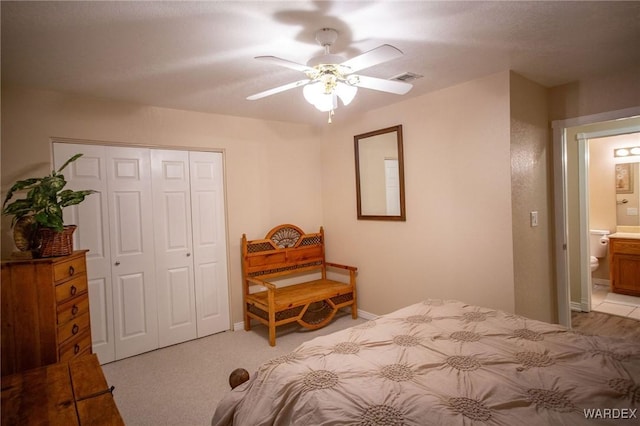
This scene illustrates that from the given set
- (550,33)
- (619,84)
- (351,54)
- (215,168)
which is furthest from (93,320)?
(619,84)

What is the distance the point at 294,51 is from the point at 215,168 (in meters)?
1.94

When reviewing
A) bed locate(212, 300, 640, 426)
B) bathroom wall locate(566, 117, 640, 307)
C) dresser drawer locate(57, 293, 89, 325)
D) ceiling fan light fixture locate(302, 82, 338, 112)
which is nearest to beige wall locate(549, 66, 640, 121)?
bathroom wall locate(566, 117, 640, 307)

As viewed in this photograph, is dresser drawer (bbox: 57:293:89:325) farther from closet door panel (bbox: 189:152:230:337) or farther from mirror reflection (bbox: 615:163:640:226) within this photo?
mirror reflection (bbox: 615:163:640:226)

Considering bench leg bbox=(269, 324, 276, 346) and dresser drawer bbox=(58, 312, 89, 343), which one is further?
bench leg bbox=(269, 324, 276, 346)

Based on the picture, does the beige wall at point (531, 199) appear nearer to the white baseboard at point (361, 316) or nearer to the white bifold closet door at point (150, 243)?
the white baseboard at point (361, 316)

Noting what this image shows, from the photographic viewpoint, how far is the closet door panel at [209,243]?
369cm

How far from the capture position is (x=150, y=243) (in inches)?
134

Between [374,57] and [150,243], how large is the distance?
282 cm

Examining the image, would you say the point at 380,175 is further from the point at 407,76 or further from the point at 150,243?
the point at 150,243

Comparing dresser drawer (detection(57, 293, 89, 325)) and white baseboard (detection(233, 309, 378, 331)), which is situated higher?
dresser drawer (detection(57, 293, 89, 325))

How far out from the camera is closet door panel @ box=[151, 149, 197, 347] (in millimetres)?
3463

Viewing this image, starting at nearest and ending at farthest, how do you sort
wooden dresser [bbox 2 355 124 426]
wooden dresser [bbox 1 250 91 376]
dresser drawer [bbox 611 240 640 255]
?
1. wooden dresser [bbox 2 355 124 426]
2. wooden dresser [bbox 1 250 91 376]
3. dresser drawer [bbox 611 240 640 255]

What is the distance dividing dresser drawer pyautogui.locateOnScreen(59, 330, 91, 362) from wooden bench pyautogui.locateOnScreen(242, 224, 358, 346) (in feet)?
4.97

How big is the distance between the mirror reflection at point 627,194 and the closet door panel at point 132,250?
6.28m
